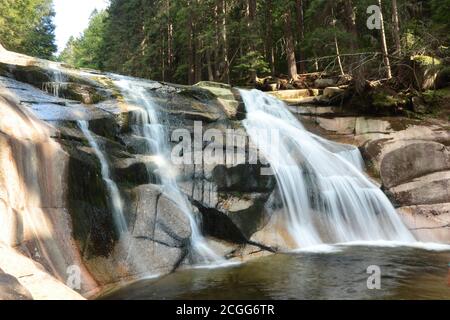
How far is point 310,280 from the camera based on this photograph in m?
7.74

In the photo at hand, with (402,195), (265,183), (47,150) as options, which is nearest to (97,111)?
(47,150)

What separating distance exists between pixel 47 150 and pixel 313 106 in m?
11.2

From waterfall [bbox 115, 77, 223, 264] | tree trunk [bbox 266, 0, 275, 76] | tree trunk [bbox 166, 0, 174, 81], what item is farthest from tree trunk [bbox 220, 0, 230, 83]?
waterfall [bbox 115, 77, 223, 264]

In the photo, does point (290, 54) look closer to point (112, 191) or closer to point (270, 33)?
point (270, 33)

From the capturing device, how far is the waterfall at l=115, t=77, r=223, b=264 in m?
9.51

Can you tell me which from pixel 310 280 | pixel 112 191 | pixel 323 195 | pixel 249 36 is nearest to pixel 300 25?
pixel 249 36

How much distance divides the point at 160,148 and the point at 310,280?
5210 mm

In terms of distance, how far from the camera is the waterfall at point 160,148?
9508mm

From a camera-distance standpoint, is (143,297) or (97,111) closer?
(143,297)

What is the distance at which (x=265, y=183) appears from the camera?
36.8ft

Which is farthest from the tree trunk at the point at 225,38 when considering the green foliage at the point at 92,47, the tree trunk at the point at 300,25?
the green foliage at the point at 92,47

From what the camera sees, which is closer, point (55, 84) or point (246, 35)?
point (55, 84)

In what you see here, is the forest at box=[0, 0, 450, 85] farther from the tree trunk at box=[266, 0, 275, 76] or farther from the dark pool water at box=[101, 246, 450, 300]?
the dark pool water at box=[101, 246, 450, 300]
